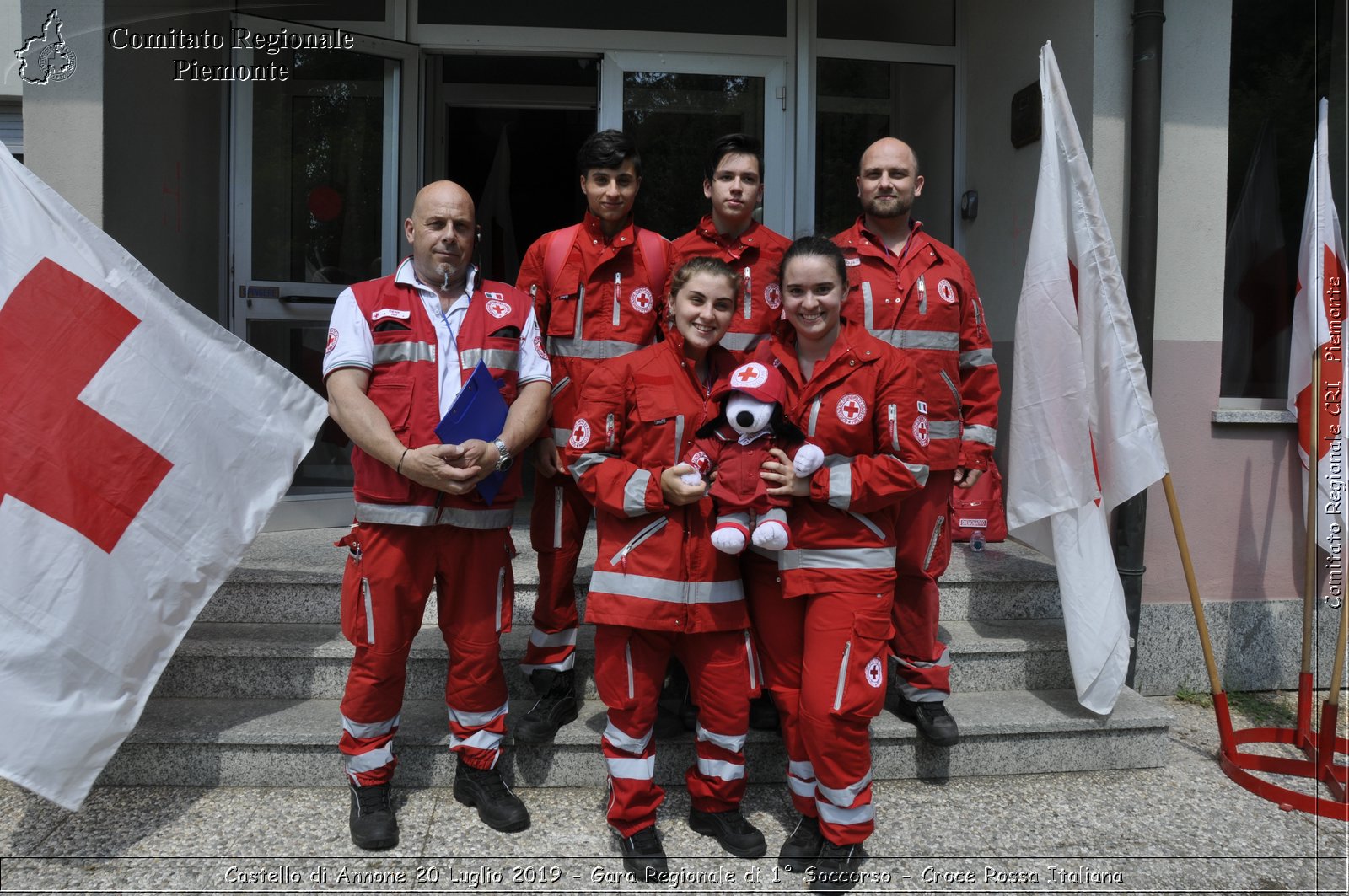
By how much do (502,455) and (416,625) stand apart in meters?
0.64

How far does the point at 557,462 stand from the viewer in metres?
3.46

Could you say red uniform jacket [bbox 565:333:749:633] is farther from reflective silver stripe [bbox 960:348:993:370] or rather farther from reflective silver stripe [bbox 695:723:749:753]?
reflective silver stripe [bbox 960:348:993:370]

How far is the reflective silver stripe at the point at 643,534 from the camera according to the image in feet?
9.66

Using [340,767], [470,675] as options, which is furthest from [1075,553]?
[340,767]

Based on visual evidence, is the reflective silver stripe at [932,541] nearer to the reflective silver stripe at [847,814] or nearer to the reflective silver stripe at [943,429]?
the reflective silver stripe at [943,429]

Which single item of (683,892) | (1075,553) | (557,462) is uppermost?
(557,462)

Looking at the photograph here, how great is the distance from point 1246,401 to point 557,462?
3517 millimetres

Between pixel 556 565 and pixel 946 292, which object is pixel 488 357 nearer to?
pixel 556 565

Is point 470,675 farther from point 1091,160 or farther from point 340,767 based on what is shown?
point 1091,160

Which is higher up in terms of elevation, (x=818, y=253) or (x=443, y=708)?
(x=818, y=253)

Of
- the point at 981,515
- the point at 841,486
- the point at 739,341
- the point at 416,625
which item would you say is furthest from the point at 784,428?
the point at 981,515

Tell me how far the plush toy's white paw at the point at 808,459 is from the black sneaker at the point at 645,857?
1232mm

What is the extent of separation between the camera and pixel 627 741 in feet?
9.89

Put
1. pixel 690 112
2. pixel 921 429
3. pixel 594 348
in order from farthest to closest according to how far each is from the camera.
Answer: pixel 690 112 < pixel 594 348 < pixel 921 429
